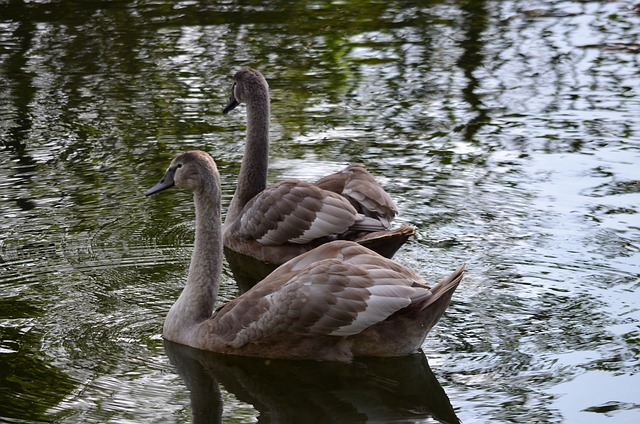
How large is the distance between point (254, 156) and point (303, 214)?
3.86 ft

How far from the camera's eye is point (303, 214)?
9297mm

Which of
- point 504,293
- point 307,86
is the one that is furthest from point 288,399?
point 307,86

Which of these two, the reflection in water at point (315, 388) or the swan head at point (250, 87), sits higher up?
the swan head at point (250, 87)

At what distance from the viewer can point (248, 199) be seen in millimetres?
10289

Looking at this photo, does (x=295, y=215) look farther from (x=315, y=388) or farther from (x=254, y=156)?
(x=315, y=388)

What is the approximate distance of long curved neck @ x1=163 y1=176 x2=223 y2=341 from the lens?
783cm

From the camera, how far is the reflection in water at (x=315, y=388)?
6.77m

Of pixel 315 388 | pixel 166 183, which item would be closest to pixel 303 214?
pixel 166 183

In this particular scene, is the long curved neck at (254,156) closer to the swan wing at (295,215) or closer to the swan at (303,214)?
the swan at (303,214)

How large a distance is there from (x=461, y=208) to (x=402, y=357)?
8.86 ft

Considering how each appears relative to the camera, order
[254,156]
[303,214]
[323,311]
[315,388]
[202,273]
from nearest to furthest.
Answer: [315,388], [323,311], [202,273], [303,214], [254,156]

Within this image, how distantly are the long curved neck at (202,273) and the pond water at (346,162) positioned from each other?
0.25m

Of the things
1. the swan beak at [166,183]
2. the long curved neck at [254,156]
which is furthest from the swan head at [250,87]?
the swan beak at [166,183]

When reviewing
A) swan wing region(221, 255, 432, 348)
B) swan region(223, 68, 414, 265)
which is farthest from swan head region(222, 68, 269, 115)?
swan wing region(221, 255, 432, 348)
